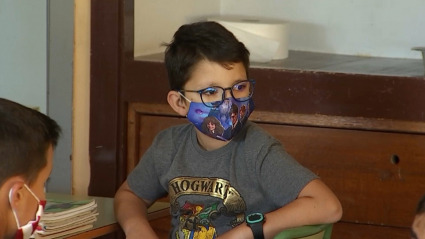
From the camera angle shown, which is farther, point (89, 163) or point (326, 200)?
point (89, 163)

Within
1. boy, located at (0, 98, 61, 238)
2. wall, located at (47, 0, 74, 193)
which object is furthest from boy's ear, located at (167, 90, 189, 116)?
wall, located at (47, 0, 74, 193)

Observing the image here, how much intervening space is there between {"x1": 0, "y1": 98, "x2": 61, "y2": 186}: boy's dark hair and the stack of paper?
0.48 metres

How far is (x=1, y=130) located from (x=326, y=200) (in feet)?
2.82

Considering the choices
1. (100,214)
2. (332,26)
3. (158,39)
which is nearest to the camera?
(100,214)

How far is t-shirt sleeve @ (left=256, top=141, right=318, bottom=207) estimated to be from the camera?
6.46 feet

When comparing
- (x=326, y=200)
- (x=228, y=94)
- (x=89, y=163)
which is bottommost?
(x=89, y=163)

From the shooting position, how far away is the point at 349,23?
11.7 feet

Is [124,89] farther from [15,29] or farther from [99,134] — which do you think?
[15,29]

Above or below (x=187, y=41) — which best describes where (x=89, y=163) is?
below

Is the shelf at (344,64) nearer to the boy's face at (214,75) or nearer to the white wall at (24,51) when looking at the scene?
the white wall at (24,51)

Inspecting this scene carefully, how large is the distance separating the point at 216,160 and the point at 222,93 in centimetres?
20

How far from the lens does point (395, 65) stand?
312 centimetres

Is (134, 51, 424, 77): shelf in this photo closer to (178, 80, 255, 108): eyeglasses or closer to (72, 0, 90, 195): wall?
(72, 0, 90, 195): wall

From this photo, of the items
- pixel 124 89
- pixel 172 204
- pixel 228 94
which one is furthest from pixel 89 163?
pixel 228 94
